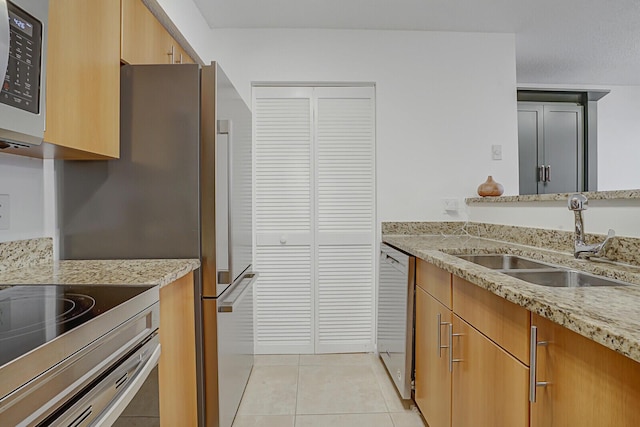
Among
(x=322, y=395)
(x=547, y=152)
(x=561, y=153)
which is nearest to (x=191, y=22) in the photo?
(x=322, y=395)

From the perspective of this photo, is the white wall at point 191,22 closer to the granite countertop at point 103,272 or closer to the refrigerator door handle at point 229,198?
the refrigerator door handle at point 229,198

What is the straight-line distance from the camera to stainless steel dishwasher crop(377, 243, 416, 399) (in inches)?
79.1

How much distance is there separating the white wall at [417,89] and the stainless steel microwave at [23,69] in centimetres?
179

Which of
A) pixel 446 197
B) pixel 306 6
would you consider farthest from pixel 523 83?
pixel 306 6

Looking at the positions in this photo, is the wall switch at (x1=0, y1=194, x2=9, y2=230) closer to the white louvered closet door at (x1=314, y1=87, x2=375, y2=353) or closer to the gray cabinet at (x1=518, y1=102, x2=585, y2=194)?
the white louvered closet door at (x1=314, y1=87, x2=375, y2=353)

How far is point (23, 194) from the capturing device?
1.41 metres

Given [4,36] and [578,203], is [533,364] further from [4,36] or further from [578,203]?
[4,36]

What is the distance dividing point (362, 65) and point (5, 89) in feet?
7.46

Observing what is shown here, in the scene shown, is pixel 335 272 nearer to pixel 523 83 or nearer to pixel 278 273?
pixel 278 273

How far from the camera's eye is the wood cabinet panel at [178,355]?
128 cm

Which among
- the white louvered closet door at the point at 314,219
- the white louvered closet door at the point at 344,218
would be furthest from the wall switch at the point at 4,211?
the white louvered closet door at the point at 344,218

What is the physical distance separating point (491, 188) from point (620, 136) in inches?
97.6

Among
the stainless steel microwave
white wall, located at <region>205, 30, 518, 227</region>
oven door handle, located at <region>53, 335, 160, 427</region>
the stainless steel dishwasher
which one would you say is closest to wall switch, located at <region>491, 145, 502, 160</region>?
white wall, located at <region>205, 30, 518, 227</region>

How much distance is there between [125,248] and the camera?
1.57 meters
